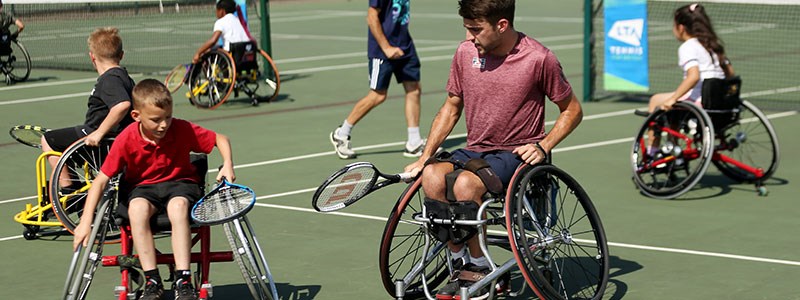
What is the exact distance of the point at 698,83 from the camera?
9531 mm

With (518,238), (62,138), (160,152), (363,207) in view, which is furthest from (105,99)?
(518,238)

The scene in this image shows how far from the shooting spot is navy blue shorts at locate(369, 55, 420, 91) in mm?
11297

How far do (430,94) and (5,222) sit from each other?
24.1ft

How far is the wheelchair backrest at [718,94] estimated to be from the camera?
925cm

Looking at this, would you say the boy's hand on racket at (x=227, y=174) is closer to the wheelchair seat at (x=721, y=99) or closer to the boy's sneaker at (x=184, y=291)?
the boy's sneaker at (x=184, y=291)

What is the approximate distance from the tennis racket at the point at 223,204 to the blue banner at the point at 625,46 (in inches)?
347

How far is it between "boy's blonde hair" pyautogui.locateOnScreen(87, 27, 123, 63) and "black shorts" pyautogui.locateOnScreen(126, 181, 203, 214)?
5.79 feet

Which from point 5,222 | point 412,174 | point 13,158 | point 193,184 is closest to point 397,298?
point 412,174

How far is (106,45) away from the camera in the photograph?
7789mm

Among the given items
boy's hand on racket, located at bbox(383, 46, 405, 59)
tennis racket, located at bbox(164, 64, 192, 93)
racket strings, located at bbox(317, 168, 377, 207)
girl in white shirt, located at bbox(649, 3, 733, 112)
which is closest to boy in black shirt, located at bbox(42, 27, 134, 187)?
racket strings, located at bbox(317, 168, 377, 207)

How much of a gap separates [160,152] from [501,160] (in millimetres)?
1602

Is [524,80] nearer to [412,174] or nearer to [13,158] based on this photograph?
[412,174]

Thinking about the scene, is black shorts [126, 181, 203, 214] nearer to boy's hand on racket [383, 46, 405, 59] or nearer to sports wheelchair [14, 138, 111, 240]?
sports wheelchair [14, 138, 111, 240]

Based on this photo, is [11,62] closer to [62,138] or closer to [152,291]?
[62,138]
